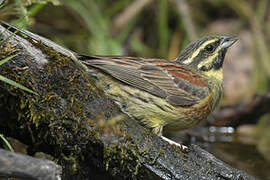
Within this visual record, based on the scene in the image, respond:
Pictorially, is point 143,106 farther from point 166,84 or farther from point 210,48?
point 210,48

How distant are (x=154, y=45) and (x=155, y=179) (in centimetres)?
511

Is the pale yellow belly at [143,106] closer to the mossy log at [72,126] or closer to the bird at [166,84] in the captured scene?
the bird at [166,84]

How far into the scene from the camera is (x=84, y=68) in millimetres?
3520

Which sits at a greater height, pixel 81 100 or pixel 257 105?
pixel 81 100

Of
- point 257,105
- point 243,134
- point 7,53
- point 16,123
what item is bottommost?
point 243,134

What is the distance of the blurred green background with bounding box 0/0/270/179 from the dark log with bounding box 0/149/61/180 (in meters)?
3.66

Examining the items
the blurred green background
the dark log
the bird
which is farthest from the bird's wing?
the blurred green background

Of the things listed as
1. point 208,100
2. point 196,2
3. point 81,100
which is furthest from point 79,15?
point 81,100

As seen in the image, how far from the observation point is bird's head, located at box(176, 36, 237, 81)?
4.38 meters

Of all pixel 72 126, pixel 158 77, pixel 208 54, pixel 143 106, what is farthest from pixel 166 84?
pixel 72 126

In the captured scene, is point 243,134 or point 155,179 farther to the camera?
point 243,134

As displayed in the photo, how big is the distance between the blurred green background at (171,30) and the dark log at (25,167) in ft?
12.0

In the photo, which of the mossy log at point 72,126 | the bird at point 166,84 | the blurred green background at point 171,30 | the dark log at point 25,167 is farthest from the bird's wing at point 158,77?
the blurred green background at point 171,30

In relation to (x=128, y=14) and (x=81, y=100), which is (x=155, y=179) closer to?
(x=81, y=100)
